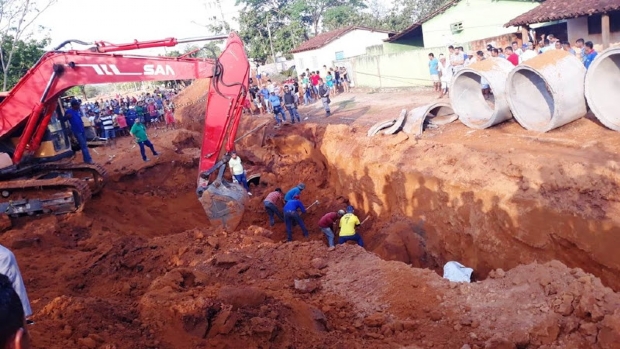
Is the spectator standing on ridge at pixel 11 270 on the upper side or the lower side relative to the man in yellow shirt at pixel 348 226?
upper

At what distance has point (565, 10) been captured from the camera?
54.3ft

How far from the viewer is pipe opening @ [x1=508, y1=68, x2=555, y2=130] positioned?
973 cm

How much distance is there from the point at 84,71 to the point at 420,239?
22.5 ft

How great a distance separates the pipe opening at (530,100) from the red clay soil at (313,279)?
53.3 inches

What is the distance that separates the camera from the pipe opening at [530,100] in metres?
9.73

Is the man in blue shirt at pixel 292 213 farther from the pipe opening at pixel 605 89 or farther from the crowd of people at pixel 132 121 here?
the pipe opening at pixel 605 89

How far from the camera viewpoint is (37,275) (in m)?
7.39

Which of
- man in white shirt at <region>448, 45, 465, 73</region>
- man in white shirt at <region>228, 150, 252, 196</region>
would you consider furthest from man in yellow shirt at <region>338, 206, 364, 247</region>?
man in white shirt at <region>448, 45, 465, 73</region>

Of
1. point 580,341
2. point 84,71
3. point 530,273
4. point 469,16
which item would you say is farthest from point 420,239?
point 469,16

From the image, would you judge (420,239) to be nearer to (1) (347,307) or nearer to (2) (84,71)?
(1) (347,307)

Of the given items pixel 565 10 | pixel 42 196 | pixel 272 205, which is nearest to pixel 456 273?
pixel 272 205

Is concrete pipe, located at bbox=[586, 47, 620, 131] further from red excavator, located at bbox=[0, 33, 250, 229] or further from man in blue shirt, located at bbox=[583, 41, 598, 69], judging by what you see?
red excavator, located at bbox=[0, 33, 250, 229]

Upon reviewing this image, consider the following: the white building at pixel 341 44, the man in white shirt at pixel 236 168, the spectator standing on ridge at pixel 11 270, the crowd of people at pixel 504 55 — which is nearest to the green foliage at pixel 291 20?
the white building at pixel 341 44

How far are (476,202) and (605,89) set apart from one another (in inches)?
136
